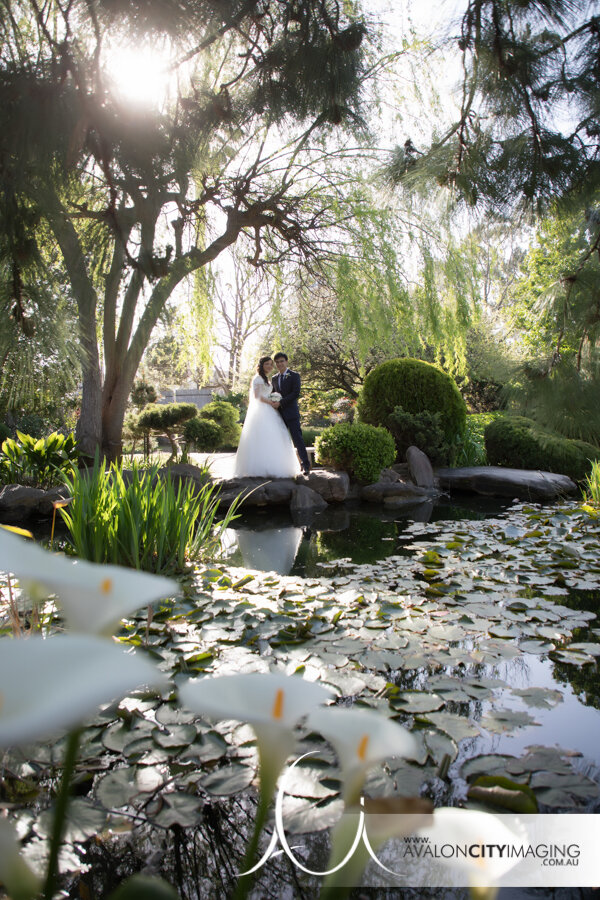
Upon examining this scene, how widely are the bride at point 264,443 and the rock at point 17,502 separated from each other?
8.11ft

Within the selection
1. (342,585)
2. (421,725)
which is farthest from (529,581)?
(421,725)

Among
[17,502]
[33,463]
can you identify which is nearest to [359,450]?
[33,463]

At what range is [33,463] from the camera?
5.98 m

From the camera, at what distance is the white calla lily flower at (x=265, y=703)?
1.07 feet

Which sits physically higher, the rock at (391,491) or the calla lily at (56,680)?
the calla lily at (56,680)

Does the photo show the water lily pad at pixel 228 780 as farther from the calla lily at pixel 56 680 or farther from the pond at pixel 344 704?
the calla lily at pixel 56 680

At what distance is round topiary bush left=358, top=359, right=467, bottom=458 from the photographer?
841cm

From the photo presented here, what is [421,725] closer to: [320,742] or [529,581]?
[320,742]

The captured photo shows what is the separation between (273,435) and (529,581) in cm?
439

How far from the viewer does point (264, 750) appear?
1.22 feet

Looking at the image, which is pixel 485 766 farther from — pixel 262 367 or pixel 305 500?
pixel 262 367

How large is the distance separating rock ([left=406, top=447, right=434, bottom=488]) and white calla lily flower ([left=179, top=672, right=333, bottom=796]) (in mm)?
7168

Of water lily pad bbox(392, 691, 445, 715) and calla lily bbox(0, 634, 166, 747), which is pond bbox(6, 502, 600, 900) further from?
calla lily bbox(0, 634, 166, 747)

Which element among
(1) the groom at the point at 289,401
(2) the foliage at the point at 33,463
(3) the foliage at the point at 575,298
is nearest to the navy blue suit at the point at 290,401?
(1) the groom at the point at 289,401
